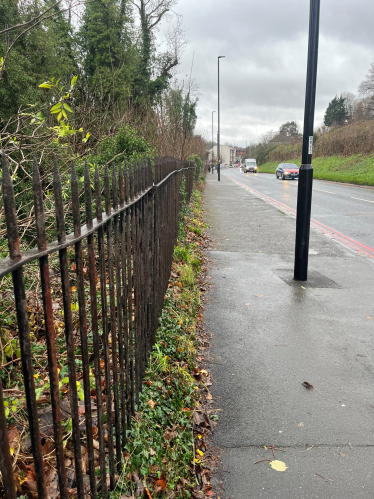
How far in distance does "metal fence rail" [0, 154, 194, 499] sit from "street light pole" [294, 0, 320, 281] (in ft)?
8.45

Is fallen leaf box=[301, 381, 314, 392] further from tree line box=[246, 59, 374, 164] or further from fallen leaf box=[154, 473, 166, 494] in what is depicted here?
tree line box=[246, 59, 374, 164]

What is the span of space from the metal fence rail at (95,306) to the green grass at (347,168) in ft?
87.2

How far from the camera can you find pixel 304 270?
20.3ft

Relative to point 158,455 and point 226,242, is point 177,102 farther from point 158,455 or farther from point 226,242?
point 158,455

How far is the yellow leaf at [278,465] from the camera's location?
8.39 feet

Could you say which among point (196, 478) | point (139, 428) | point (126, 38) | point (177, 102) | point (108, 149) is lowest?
point (196, 478)

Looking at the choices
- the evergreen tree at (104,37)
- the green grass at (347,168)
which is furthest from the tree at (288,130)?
the evergreen tree at (104,37)

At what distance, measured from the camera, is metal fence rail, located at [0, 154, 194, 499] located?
1.08 metres

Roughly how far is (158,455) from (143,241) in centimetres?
145

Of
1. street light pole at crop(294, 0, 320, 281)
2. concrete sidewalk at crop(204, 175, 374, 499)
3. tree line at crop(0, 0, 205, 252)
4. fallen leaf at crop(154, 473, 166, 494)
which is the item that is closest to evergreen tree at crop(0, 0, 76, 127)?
tree line at crop(0, 0, 205, 252)

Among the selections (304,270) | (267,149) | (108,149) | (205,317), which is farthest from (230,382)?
(267,149)

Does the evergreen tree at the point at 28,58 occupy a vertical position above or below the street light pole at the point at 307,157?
above

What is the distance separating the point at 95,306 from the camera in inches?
70.2

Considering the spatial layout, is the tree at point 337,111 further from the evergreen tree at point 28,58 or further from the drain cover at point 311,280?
the drain cover at point 311,280
